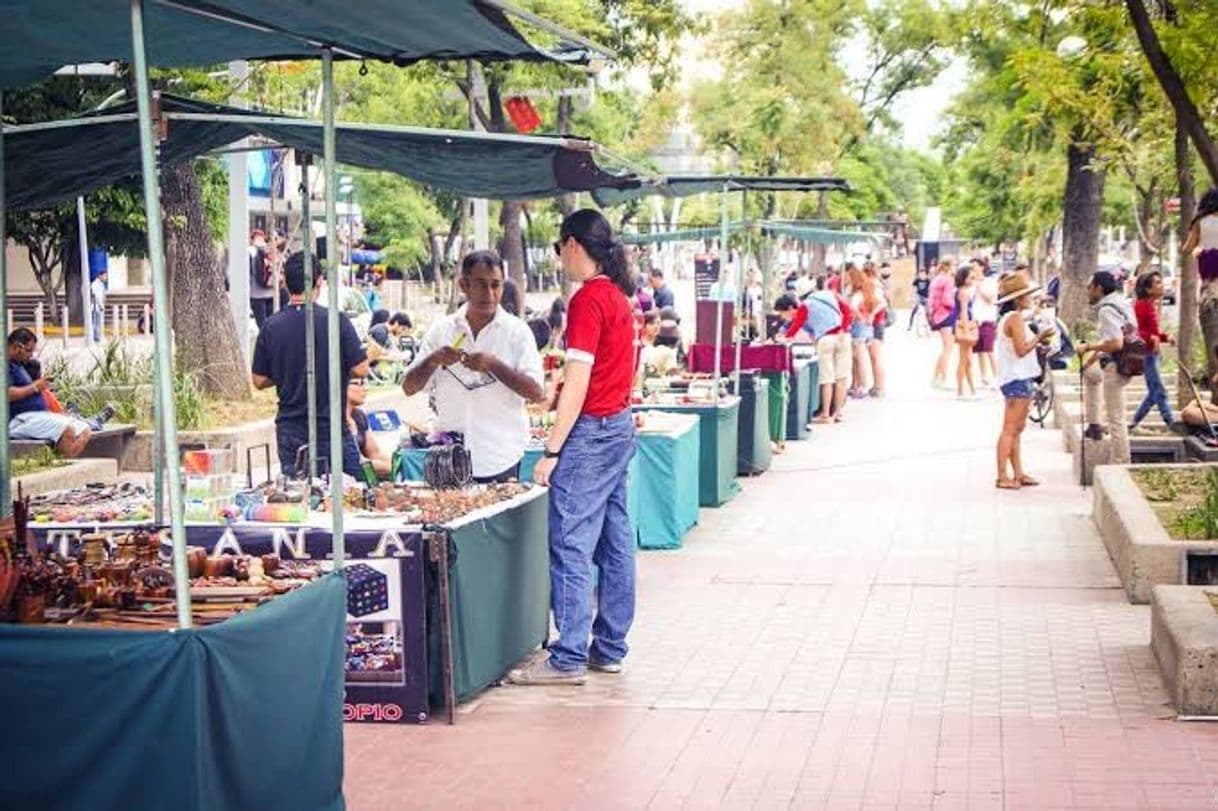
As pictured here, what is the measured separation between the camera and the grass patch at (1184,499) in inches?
456

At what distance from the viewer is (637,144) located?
165 ft

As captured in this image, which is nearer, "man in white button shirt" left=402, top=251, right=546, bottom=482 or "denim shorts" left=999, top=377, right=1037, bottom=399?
"man in white button shirt" left=402, top=251, right=546, bottom=482

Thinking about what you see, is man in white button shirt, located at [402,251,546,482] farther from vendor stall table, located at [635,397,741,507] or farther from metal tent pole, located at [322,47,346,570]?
vendor stall table, located at [635,397,741,507]

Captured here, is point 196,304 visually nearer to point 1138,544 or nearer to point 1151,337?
point 1151,337

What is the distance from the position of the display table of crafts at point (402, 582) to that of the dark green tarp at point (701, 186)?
4221mm

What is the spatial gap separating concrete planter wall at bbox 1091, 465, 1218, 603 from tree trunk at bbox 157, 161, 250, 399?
9.91 metres

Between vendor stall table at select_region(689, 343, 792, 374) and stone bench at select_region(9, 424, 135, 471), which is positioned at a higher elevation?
vendor stall table at select_region(689, 343, 792, 374)

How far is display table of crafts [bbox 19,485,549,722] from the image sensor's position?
8.26m

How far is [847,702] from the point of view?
8992 mm

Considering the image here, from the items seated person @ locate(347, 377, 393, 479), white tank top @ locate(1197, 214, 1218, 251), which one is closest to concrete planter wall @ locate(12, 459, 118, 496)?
seated person @ locate(347, 377, 393, 479)

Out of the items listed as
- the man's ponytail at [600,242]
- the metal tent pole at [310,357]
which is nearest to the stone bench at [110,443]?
the metal tent pole at [310,357]

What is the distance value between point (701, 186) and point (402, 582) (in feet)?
26.1

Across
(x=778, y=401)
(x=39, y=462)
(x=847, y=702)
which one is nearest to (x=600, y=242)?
(x=847, y=702)

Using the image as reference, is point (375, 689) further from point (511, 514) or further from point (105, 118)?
point (105, 118)
